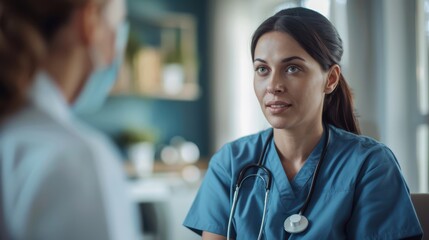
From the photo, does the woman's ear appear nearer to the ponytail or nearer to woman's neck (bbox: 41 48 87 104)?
the ponytail

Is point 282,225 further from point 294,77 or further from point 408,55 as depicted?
point 408,55

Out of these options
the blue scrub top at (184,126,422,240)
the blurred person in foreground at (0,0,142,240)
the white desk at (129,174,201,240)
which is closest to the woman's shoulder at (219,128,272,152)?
the blue scrub top at (184,126,422,240)

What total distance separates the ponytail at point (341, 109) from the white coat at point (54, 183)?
0.70m

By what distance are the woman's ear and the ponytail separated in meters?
0.03

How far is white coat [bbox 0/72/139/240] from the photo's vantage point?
41cm

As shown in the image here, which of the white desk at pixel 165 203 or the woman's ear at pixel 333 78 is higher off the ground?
the woman's ear at pixel 333 78

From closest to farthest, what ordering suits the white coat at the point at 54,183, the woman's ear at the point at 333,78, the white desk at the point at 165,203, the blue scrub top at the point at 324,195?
the white coat at the point at 54,183
the blue scrub top at the point at 324,195
the woman's ear at the point at 333,78
the white desk at the point at 165,203

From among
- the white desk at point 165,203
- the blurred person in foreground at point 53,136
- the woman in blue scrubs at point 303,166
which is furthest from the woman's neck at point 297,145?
the white desk at point 165,203

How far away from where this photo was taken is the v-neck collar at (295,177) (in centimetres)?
94

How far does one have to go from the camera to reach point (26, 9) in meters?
0.46

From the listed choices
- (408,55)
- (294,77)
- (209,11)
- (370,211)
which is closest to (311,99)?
(294,77)

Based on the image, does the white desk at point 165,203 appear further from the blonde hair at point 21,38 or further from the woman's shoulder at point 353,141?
the blonde hair at point 21,38

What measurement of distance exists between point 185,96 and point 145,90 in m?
0.32

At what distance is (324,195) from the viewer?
917 millimetres
